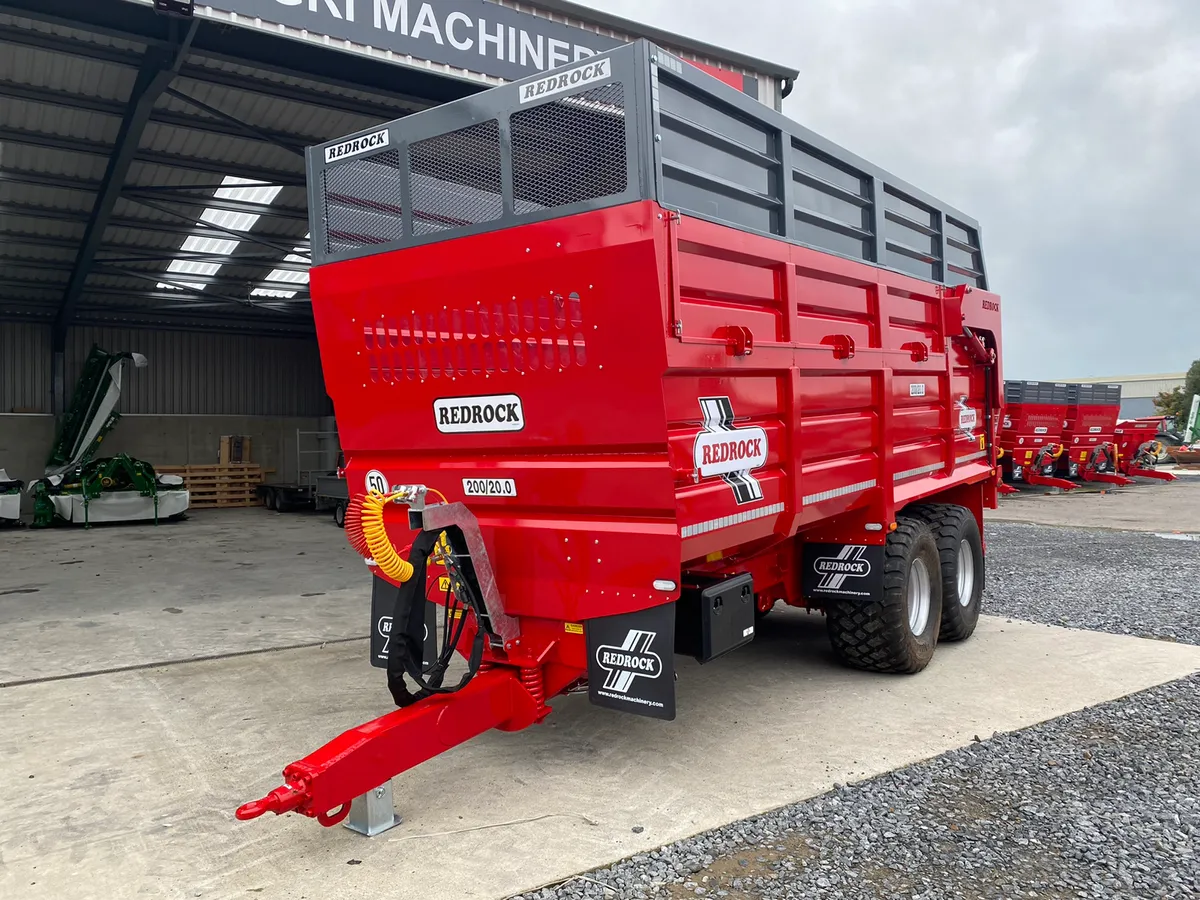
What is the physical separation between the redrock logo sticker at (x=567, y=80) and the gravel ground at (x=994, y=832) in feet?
9.15

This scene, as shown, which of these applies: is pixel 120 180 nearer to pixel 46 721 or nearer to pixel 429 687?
pixel 46 721


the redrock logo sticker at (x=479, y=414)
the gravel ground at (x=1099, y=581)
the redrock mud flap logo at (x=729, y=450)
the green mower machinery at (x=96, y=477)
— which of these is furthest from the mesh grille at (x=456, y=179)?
the green mower machinery at (x=96, y=477)

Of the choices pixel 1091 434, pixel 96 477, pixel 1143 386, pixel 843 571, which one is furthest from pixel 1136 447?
pixel 1143 386

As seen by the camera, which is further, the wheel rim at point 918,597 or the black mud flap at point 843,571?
the wheel rim at point 918,597

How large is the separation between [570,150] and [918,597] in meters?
3.43

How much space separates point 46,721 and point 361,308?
2858mm

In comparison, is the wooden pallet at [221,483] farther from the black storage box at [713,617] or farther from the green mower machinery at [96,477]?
the black storage box at [713,617]

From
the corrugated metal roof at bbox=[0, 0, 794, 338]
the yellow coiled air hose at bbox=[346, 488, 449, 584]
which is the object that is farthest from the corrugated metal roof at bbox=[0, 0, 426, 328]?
the yellow coiled air hose at bbox=[346, 488, 449, 584]

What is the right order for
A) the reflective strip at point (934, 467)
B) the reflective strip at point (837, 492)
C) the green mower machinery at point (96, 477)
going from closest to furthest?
the reflective strip at point (837, 492), the reflective strip at point (934, 467), the green mower machinery at point (96, 477)

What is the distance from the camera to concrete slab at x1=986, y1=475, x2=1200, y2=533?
1368cm

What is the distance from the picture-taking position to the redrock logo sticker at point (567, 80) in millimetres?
3300

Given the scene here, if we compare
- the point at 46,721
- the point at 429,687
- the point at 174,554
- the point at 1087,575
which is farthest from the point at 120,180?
the point at 1087,575

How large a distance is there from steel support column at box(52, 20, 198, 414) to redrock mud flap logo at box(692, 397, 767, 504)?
6.87 m

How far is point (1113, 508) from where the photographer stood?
16219 mm
